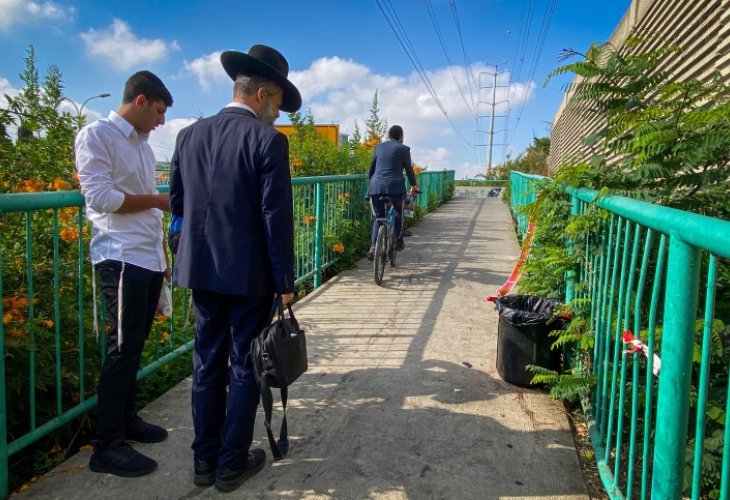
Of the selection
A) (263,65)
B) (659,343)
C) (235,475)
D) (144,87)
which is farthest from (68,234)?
(659,343)

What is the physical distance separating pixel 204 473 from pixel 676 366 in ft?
6.83

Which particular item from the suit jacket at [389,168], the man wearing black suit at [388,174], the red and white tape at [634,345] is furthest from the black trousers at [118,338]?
the suit jacket at [389,168]

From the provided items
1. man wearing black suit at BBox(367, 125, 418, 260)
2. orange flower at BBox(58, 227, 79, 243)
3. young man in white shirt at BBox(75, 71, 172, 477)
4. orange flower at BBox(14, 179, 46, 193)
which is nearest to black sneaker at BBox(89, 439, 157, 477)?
young man in white shirt at BBox(75, 71, 172, 477)

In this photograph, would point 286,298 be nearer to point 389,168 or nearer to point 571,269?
point 571,269

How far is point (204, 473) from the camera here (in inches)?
99.3

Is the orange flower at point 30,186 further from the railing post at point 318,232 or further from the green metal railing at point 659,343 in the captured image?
the railing post at point 318,232

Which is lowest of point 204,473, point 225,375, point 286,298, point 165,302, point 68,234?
point 204,473

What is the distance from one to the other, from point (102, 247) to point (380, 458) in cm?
175

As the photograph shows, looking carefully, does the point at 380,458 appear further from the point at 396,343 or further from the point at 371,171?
the point at 371,171

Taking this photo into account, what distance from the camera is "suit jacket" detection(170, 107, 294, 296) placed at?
7.62 feet

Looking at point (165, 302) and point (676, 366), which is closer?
point (676, 366)

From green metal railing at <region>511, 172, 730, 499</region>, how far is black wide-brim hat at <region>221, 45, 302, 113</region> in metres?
1.65

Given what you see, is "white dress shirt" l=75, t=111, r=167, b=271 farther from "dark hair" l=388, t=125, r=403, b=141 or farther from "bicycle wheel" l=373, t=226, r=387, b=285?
"dark hair" l=388, t=125, r=403, b=141

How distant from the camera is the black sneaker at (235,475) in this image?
246 centimetres
